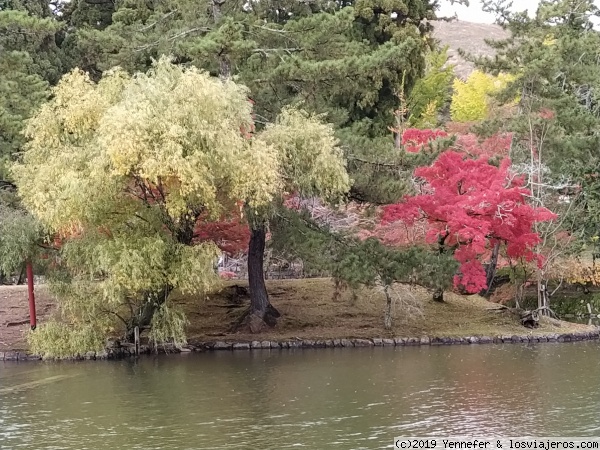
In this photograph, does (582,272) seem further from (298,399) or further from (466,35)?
(466,35)

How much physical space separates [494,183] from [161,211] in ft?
28.7

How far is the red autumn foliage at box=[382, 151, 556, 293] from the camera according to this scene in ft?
68.4

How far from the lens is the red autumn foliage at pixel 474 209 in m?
20.9

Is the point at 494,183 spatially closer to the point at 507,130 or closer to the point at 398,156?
the point at 398,156

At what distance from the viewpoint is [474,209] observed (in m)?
21.1

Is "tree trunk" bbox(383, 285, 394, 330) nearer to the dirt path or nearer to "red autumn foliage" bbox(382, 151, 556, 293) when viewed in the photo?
"red autumn foliage" bbox(382, 151, 556, 293)

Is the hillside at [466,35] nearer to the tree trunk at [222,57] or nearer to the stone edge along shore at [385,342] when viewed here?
the stone edge along shore at [385,342]

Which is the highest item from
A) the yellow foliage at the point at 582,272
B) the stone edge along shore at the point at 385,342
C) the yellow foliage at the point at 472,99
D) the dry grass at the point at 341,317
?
the yellow foliage at the point at 472,99

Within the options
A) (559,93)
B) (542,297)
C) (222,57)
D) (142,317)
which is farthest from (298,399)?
(559,93)

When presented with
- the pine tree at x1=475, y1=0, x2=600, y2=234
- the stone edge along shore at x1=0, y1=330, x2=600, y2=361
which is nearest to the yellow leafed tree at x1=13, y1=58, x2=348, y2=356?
the stone edge along shore at x1=0, y1=330, x2=600, y2=361

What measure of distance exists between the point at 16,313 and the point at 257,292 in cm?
731

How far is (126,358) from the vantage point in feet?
63.5

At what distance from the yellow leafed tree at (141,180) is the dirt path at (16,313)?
2.83 meters

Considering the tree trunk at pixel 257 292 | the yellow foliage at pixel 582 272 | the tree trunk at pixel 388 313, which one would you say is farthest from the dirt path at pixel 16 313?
the yellow foliage at pixel 582 272
